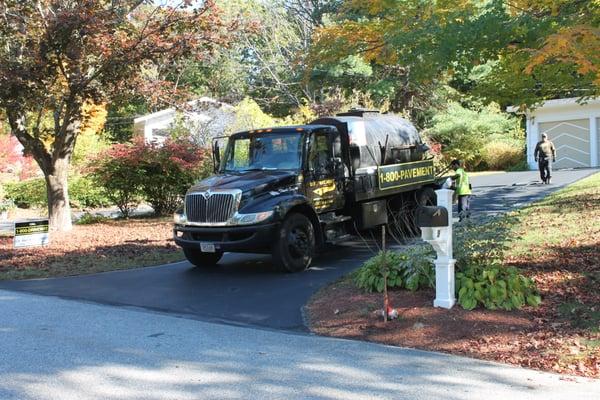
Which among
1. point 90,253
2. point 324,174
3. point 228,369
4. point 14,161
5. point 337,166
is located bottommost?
point 228,369

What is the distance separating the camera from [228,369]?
534cm

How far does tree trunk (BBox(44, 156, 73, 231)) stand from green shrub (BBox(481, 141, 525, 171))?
24.1m

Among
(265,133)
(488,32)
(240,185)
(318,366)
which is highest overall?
(488,32)

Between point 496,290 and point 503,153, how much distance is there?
28.5 metres

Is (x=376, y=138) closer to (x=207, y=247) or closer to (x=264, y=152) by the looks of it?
(x=264, y=152)

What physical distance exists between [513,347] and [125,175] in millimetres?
15133

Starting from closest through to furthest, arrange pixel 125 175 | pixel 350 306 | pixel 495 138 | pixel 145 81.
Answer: pixel 350 306 → pixel 145 81 → pixel 125 175 → pixel 495 138

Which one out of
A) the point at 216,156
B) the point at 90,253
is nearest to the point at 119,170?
the point at 90,253

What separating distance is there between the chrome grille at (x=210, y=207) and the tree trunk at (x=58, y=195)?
677 centimetres

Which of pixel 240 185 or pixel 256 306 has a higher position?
pixel 240 185

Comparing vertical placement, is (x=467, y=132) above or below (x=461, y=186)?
above

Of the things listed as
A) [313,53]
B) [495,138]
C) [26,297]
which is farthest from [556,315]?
[495,138]

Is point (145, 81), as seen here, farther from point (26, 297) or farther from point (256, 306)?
point (256, 306)

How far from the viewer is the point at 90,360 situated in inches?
222
